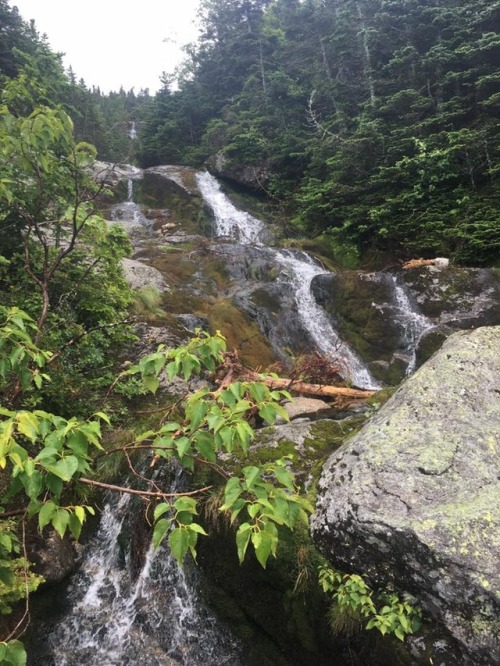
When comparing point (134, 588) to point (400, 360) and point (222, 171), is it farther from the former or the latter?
point (222, 171)

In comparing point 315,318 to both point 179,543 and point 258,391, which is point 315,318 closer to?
point 258,391

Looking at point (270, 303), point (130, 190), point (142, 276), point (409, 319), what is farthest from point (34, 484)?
point (130, 190)

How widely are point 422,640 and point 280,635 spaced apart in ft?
4.62

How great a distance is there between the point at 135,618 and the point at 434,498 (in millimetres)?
3417

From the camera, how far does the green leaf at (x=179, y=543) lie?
4.58 feet

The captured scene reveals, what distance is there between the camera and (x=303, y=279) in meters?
13.9

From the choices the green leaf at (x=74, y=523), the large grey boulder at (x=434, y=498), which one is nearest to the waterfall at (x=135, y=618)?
the large grey boulder at (x=434, y=498)

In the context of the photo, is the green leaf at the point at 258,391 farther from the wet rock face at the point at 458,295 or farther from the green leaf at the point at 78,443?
the wet rock face at the point at 458,295

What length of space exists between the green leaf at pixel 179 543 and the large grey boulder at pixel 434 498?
2254 millimetres

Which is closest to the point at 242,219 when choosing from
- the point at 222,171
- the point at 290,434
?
the point at 222,171

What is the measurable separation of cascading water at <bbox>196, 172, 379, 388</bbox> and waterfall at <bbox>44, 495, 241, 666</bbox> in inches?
222

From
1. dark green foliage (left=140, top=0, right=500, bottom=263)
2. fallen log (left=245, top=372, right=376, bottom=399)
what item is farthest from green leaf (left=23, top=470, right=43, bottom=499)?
dark green foliage (left=140, top=0, right=500, bottom=263)

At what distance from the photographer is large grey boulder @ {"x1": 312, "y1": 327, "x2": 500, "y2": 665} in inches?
108

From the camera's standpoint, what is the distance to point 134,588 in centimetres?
450
